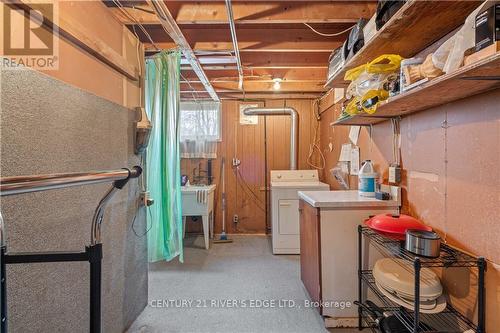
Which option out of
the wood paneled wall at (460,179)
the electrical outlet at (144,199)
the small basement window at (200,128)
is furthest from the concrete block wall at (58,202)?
the small basement window at (200,128)

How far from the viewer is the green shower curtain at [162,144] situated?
89.1 inches

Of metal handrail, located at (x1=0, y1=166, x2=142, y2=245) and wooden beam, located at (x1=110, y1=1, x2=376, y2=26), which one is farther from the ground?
wooden beam, located at (x1=110, y1=1, x2=376, y2=26)

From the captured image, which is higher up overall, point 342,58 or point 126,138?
point 342,58

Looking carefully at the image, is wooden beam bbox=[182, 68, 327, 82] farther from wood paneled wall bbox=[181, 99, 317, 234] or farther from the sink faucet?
the sink faucet

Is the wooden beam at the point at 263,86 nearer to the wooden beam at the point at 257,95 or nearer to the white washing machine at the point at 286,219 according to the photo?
the wooden beam at the point at 257,95

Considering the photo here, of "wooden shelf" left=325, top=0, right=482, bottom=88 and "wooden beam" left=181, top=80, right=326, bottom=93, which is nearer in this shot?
"wooden shelf" left=325, top=0, right=482, bottom=88

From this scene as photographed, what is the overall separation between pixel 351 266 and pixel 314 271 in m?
0.27

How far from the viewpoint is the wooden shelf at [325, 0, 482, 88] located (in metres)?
1.11

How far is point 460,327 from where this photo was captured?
1.29 metres

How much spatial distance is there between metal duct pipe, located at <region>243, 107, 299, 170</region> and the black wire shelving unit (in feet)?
7.31

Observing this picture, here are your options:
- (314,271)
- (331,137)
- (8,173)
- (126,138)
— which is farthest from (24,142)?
(331,137)

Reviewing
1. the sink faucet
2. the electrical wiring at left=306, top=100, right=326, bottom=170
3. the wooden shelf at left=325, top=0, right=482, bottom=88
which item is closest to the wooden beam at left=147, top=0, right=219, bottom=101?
the wooden shelf at left=325, top=0, right=482, bottom=88

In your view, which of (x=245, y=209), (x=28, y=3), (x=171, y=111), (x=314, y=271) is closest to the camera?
(x=28, y=3)

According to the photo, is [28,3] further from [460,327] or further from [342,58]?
[460,327]
